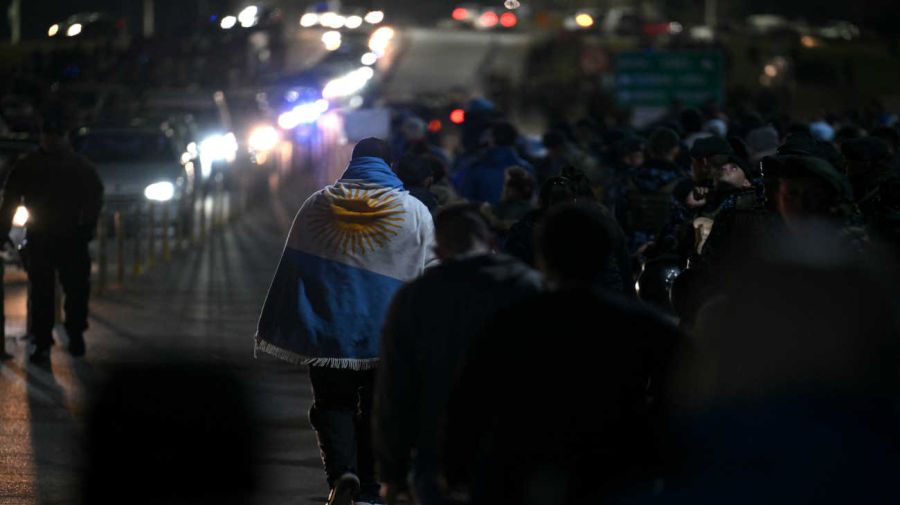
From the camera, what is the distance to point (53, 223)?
13.7m

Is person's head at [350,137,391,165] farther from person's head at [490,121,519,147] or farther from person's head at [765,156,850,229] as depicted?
person's head at [490,121,519,147]

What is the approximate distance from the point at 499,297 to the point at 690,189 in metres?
5.82

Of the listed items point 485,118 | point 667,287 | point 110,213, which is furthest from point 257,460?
point 110,213

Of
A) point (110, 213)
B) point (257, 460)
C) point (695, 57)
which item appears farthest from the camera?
point (695, 57)

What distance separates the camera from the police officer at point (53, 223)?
44.8ft

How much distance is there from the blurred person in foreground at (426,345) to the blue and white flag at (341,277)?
228 cm

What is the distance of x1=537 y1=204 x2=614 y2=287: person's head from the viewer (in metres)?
4.98

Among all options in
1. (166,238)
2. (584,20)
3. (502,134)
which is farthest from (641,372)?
(584,20)

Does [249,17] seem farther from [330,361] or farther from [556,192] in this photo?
[330,361]

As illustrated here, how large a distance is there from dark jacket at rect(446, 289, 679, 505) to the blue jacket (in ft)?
33.8

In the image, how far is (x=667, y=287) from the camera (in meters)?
10.1

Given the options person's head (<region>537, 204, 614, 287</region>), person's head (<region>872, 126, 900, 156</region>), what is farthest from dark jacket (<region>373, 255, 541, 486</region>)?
person's head (<region>872, 126, 900, 156</region>)

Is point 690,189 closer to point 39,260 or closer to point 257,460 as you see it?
point 257,460

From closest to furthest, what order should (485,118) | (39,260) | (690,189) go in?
(690,189) < (39,260) < (485,118)
